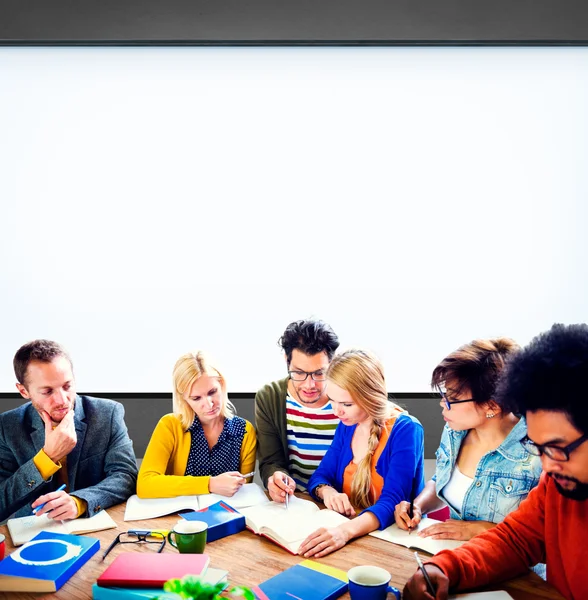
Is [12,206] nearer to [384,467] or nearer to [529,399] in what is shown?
[384,467]

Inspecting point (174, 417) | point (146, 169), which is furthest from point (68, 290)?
point (174, 417)

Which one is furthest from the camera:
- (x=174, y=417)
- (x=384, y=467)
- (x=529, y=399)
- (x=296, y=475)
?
(x=296, y=475)

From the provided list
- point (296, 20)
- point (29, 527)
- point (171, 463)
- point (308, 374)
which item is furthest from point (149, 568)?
point (296, 20)

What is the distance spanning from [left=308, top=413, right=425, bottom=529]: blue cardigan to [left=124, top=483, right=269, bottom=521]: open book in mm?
226

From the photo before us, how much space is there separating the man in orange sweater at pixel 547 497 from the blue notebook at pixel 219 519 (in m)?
0.54

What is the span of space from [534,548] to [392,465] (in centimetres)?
55

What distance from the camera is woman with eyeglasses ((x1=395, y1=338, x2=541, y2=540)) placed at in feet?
5.61

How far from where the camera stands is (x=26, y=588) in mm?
1354

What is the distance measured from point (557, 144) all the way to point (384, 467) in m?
2.15

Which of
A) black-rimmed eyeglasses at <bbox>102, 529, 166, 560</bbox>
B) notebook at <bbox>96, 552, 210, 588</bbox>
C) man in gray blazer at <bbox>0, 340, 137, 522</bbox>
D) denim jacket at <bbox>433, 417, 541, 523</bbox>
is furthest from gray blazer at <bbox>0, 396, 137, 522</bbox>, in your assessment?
denim jacket at <bbox>433, 417, 541, 523</bbox>

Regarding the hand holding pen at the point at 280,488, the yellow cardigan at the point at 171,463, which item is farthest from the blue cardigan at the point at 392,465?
the yellow cardigan at the point at 171,463

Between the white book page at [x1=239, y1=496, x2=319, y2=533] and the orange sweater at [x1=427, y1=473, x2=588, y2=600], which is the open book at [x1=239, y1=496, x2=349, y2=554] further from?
the orange sweater at [x1=427, y1=473, x2=588, y2=600]

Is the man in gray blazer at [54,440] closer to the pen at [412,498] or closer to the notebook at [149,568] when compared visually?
the notebook at [149,568]

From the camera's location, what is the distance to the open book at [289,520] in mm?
1587
